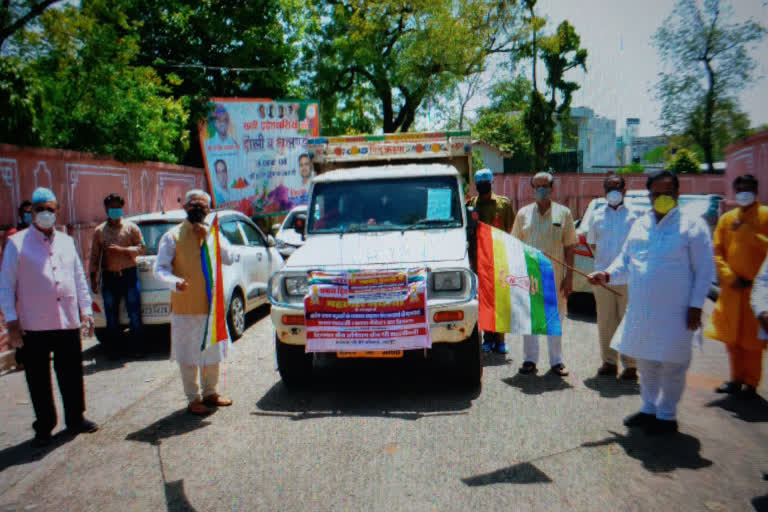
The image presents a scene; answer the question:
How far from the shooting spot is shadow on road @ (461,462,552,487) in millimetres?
3994

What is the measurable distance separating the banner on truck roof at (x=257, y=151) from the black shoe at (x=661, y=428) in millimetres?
16117

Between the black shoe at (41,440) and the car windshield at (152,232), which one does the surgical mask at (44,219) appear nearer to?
the black shoe at (41,440)

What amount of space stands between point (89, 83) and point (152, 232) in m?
6.40

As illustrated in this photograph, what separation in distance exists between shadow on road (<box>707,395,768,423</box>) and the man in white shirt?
972 millimetres

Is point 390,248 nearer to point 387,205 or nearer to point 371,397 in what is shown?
point 387,205

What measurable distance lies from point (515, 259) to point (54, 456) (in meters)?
4.16

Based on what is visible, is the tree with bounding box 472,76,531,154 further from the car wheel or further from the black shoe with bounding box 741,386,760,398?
the black shoe with bounding box 741,386,760,398

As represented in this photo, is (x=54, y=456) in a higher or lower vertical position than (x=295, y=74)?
lower

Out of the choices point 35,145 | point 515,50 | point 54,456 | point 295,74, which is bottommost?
point 54,456

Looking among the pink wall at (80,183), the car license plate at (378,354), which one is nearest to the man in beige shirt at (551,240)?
the car license plate at (378,354)

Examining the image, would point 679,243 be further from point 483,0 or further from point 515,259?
point 483,0

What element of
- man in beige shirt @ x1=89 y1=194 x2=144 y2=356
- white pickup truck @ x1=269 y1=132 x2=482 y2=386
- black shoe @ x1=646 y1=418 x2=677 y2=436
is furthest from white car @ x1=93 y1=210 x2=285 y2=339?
black shoe @ x1=646 y1=418 x2=677 y2=436

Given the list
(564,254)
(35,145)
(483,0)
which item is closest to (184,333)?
(564,254)

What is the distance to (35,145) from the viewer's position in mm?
9898
